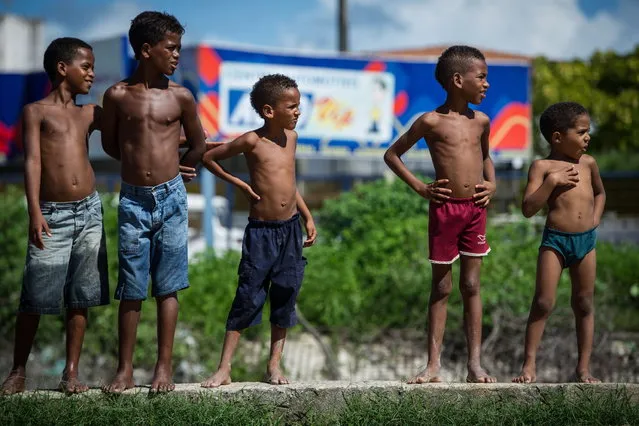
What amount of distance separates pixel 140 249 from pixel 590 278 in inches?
100

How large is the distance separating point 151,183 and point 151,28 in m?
0.82

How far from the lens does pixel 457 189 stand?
5.49 meters

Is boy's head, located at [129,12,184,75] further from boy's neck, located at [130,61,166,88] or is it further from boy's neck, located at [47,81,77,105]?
boy's neck, located at [47,81,77,105]

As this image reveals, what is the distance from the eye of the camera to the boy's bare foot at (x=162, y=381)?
507 centimetres

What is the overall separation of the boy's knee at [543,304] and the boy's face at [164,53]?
242 centimetres

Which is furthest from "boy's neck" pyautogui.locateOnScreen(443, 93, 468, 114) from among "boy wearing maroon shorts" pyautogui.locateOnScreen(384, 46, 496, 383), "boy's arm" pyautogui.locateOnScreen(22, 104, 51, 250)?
"boy's arm" pyautogui.locateOnScreen(22, 104, 51, 250)

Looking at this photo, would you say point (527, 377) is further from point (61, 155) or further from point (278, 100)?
point (61, 155)

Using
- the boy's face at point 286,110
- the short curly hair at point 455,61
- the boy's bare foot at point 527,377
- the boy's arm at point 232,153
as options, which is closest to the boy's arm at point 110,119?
the boy's arm at point 232,153

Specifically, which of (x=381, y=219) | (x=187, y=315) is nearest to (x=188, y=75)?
(x=381, y=219)

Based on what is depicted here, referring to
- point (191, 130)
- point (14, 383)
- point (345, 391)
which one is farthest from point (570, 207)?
point (14, 383)

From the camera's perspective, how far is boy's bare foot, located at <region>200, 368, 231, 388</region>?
205 inches

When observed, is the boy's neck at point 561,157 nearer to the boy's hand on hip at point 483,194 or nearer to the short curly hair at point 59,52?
the boy's hand on hip at point 483,194

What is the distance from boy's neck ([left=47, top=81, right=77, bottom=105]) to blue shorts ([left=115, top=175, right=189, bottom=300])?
0.55 meters

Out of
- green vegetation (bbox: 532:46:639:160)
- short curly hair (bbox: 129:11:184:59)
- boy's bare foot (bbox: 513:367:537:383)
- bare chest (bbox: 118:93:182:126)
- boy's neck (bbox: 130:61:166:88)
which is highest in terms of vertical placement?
green vegetation (bbox: 532:46:639:160)
